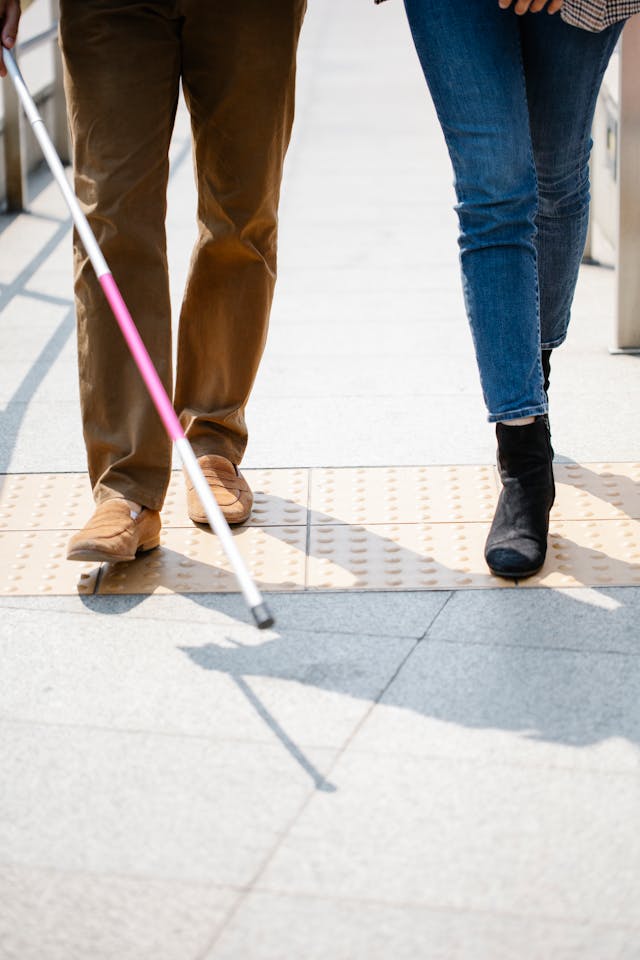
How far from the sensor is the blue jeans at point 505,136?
255 cm

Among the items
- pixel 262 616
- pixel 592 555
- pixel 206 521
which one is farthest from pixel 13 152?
pixel 262 616

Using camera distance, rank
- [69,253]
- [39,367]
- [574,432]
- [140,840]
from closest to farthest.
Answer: [140,840]
[574,432]
[39,367]
[69,253]

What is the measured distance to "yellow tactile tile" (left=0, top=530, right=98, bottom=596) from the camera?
104 inches

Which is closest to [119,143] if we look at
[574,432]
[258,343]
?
[258,343]

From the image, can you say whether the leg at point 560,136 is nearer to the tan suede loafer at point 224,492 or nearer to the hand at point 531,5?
the hand at point 531,5

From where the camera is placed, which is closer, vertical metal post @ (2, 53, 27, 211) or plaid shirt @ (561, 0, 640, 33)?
plaid shirt @ (561, 0, 640, 33)

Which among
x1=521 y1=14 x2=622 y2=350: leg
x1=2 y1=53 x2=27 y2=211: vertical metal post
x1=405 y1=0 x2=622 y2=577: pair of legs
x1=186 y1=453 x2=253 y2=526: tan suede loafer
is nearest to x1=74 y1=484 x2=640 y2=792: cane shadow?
x1=405 y1=0 x2=622 y2=577: pair of legs

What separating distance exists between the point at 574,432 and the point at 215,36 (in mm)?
1271

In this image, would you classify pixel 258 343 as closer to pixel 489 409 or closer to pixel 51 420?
pixel 489 409

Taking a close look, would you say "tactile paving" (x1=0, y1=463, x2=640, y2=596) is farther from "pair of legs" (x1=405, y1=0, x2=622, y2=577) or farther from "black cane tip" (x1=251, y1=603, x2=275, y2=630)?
"black cane tip" (x1=251, y1=603, x2=275, y2=630)

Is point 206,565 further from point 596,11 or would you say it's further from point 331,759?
point 596,11

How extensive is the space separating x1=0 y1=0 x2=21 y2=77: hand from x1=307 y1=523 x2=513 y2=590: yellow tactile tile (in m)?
1.11

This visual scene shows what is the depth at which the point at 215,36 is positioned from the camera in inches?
105

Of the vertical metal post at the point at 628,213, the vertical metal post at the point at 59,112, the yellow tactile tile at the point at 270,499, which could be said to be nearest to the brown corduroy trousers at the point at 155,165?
the yellow tactile tile at the point at 270,499
